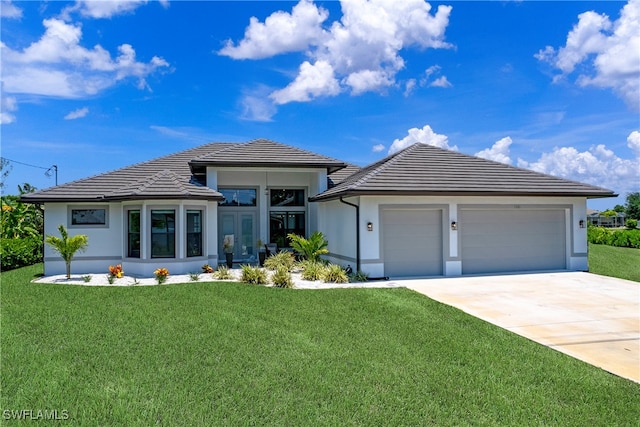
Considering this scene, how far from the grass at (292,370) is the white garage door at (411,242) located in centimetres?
499

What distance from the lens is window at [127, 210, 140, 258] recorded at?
14.1m

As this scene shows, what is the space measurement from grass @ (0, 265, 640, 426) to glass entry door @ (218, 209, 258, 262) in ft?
30.4

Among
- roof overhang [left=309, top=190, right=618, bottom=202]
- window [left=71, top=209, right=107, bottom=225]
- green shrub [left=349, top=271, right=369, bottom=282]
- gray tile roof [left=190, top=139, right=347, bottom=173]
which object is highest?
gray tile roof [left=190, top=139, right=347, bottom=173]

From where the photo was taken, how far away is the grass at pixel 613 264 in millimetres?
14266

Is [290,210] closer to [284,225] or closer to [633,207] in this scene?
[284,225]

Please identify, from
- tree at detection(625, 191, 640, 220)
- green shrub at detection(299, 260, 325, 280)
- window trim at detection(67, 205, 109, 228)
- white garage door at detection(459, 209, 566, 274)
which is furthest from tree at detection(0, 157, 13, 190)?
tree at detection(625, 191, 640, 220)

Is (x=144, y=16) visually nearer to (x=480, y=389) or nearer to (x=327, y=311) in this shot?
(x=327, y=311)

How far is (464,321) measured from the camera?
753cm

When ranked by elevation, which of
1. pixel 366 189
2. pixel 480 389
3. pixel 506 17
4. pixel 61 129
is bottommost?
pixel 480 389

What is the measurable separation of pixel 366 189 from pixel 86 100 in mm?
17832

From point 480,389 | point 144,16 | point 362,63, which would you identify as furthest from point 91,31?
point 480,389

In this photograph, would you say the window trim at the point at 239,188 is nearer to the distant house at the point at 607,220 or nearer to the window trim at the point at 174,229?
the window trim at the point at 174,229

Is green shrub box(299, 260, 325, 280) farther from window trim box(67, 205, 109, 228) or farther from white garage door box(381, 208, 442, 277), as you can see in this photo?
window trim box(67, 205, 109, 228)

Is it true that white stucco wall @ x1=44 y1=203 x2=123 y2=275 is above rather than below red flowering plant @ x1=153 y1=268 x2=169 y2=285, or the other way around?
above
